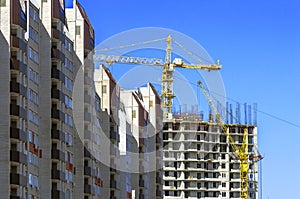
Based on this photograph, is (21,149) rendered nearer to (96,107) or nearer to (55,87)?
(55,87)

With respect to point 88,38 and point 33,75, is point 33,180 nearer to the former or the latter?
point 33,75

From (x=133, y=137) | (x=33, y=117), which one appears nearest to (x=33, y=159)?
(x=33, y=117)

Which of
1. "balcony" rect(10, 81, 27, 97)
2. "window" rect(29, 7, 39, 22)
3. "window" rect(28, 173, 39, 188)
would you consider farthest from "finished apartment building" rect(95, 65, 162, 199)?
"balcony" rect(10, 81, 27, 97)

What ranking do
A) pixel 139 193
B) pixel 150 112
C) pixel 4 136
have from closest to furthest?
1. pixel 4 136
2. pixel 139 193
3. pixel 150 112

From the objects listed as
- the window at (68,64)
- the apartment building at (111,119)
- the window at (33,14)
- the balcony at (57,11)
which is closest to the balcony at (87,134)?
the window at (68,64)

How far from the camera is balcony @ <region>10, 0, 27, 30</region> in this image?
95.3 metres

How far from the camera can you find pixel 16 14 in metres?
96.3

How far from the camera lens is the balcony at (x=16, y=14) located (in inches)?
3752

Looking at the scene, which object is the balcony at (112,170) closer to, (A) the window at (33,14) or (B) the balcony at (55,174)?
(B) the balcony at (55,174)

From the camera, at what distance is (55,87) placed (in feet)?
371

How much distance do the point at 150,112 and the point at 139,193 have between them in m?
19.3

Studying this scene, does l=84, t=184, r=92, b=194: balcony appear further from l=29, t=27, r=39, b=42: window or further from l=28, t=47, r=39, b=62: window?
l=29, t=27, r=39, b=42: window

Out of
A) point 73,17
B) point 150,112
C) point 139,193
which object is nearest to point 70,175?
point 73,17

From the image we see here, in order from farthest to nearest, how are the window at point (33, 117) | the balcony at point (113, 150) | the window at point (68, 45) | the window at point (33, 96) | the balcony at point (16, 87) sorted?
1. the balcony at point (113, 150)
2. the window at point (68, 45)
3. the window at point (33, 96)
4. the window at point (33, 117)
5. the balcony at point (16, 87)
